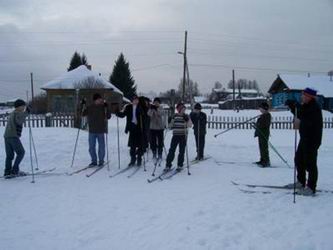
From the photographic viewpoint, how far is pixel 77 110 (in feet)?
67.5

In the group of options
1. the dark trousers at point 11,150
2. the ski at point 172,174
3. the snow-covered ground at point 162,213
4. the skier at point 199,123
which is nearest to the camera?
the snow-covered ground at point 162,213

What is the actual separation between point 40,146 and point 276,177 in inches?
329

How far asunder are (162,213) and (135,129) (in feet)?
14.3

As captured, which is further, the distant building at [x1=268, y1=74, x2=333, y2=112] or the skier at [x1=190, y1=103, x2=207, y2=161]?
the distant building at [x1=268, y1=74, x2=333, y2=112]

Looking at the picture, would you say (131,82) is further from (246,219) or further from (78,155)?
(246,219)

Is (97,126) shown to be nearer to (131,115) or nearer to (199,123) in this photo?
(131,115)

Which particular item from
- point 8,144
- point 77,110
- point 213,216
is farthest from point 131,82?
point 213,216

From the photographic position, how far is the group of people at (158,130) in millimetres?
6785

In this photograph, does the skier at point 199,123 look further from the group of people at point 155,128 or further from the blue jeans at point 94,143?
the blue jeans at point 94,143

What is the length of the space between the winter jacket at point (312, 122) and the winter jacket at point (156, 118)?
4.67 m

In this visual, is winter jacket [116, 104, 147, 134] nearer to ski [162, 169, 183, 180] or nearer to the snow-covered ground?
the snow-covered ground

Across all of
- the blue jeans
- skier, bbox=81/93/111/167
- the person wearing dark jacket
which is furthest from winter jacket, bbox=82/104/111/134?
the person wearing dark jacket

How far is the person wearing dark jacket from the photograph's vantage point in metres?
6.75

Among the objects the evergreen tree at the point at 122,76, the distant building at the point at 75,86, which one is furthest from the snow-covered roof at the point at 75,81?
the evergreen tree at the point at 122,76
